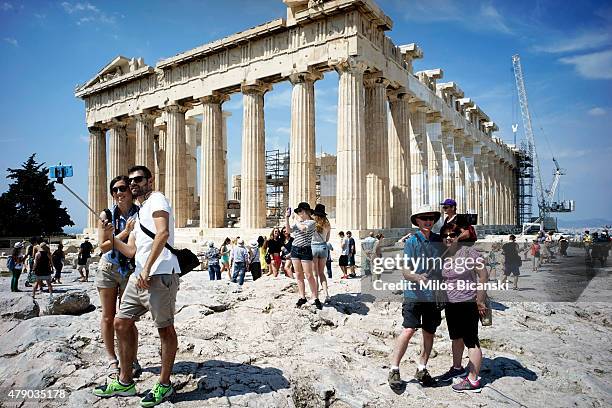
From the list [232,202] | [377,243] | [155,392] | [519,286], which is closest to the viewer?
[155,392]

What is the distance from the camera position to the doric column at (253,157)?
75.5 feet

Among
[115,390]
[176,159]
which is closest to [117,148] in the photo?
[176,159]

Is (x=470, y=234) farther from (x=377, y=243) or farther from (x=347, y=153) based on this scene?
(x=347, y=153)

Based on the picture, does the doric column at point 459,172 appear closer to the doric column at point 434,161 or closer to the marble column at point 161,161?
the doric column at point 434,161

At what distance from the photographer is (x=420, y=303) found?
495 centimetres

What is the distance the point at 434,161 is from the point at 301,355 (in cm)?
2709

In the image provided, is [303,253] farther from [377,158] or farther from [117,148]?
[117,148]

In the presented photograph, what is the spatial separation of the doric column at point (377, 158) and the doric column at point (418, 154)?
217 inches

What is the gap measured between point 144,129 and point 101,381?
27317mm

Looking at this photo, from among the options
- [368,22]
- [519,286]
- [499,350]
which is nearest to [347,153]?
[368,22]

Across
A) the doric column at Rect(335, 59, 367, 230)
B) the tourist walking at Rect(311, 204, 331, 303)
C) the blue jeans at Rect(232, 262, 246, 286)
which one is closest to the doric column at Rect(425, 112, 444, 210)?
the doric column at Rect(335, 59, 367, 230)

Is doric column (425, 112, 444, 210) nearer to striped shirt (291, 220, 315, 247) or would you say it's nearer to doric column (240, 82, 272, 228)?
doric column (240, 82, 272, 228)

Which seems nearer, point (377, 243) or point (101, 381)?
point (101, 381)

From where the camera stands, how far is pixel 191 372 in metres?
4.85
